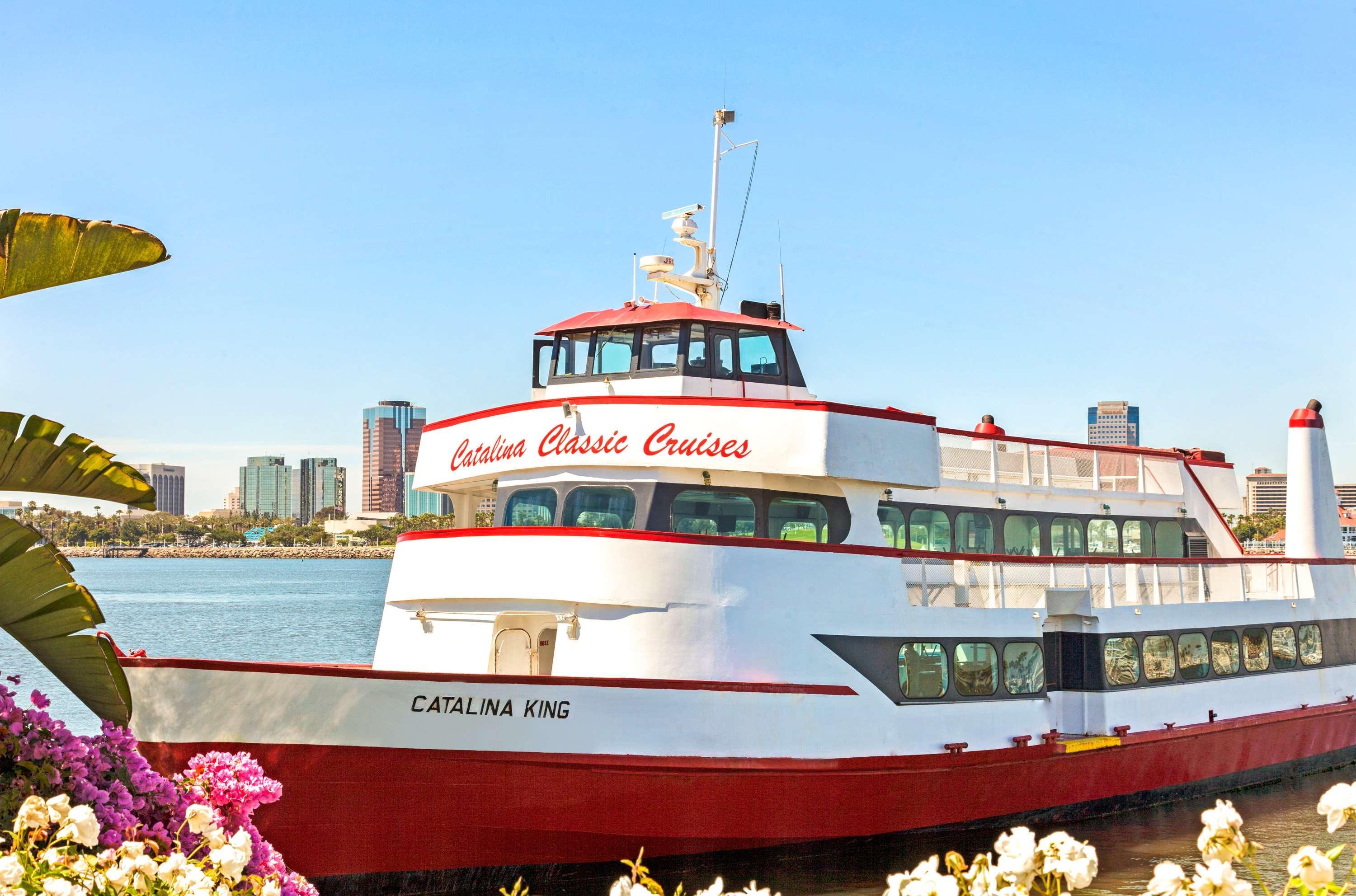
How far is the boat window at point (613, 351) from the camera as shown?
15.2 meters

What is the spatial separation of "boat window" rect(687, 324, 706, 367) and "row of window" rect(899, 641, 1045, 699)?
3869mm

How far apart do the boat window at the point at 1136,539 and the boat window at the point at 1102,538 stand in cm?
13

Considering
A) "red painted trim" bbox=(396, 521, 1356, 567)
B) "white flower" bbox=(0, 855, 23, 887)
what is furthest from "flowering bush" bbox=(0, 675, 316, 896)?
"red painted trim" bbox=(396, 521, 1356, 567)

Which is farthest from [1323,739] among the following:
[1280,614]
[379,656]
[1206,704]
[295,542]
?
[295,542]

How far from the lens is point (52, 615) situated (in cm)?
622

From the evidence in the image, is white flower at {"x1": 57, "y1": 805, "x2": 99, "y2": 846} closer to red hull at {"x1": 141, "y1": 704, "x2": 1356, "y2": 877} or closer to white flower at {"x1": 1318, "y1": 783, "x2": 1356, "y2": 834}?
white flower at {"x1": 1318, "y1": 783, "x2": 1356, "y2": 834}

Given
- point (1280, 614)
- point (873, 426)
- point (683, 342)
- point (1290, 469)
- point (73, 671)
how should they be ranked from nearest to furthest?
point (73, 671) → point (873, 426) → point (683, 342) → point (1280, 614) → point (1290, 469)

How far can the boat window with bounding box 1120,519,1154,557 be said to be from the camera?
1852cm

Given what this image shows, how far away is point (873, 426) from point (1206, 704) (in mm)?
7313

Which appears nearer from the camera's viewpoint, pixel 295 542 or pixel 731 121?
pixel 731 121

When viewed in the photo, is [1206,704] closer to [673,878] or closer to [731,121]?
[673,878]

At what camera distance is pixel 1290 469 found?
21234 millimetres

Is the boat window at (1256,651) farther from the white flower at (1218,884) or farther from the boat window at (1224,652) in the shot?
the white flower at (1218,884)

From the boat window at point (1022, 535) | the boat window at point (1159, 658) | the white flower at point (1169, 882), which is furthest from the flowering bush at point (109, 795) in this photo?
the boat window at point (1159, 658)
